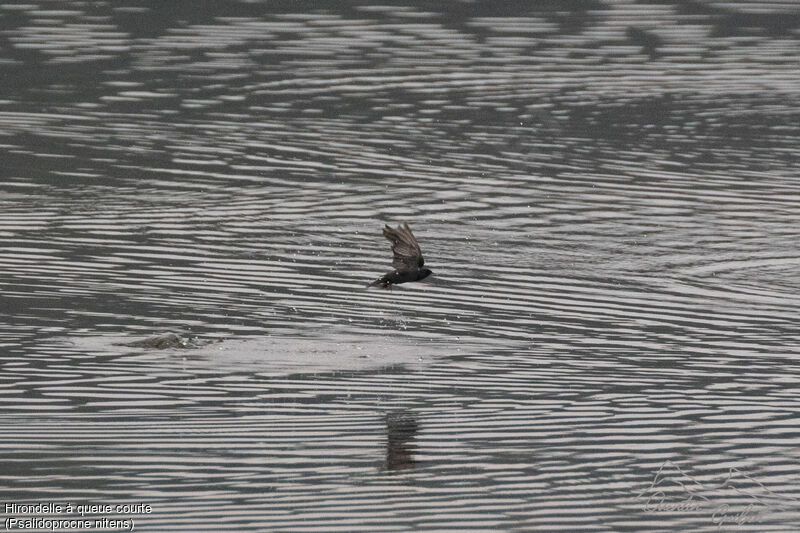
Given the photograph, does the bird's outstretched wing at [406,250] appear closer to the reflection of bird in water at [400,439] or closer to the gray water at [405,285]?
the gray water at [405,285]

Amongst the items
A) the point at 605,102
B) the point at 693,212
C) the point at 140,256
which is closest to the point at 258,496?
the point at 140,256

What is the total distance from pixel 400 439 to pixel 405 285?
600cm

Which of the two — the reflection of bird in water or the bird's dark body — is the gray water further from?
the bird's dark body

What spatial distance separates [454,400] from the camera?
14.7 m

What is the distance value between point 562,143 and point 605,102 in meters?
3.74

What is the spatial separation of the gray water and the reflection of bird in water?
4cm

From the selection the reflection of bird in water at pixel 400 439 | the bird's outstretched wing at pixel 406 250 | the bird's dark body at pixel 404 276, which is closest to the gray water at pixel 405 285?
the reflection of bird in water at pixel 400 439

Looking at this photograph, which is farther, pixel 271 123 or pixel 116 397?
pixel 271 123

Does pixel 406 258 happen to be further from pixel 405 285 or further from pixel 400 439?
pixel 400 439

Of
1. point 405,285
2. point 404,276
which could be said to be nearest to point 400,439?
point 404,276

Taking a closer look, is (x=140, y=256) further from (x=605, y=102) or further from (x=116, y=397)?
(x=605, y=102)

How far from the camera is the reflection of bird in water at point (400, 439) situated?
12750 millimetres

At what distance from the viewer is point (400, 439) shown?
44.0 ft

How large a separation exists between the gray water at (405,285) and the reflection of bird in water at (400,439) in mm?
39
